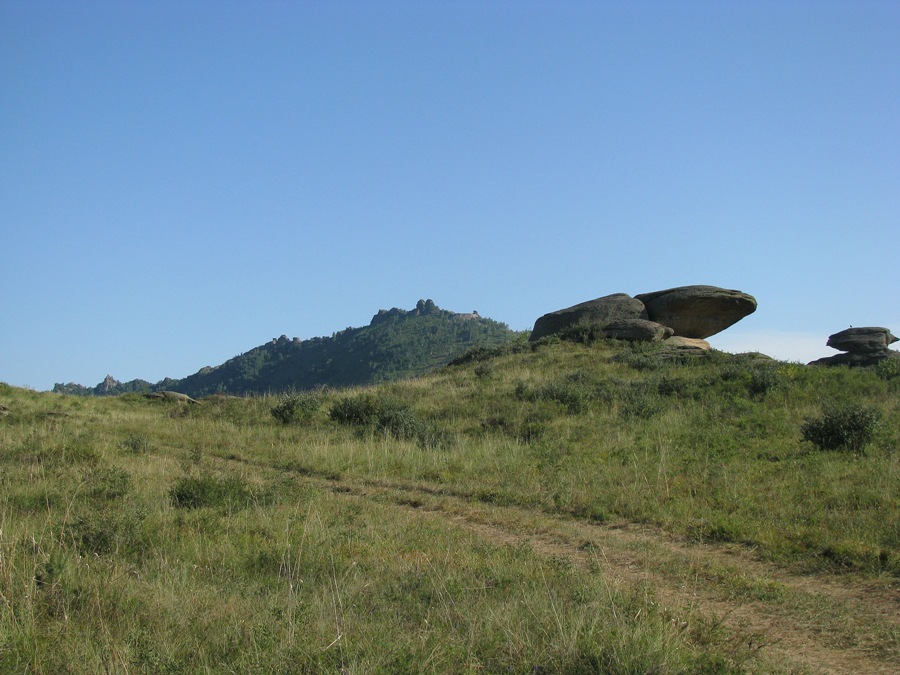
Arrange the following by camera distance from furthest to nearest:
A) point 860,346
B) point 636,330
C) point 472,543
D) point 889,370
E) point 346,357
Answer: point 346,357 < point 636,330 < point 860,346 < point 889,370 < point 472,543

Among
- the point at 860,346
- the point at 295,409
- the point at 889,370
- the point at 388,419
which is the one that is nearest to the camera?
the point at 388,419

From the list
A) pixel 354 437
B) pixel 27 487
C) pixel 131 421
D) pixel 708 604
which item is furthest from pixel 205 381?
pixel 708 604

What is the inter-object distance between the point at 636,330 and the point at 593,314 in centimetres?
418

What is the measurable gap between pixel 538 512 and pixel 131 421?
16.1 metres

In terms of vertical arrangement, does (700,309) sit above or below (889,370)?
above

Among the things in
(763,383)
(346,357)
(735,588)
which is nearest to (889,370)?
(763,383)

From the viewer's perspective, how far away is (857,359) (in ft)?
80.7

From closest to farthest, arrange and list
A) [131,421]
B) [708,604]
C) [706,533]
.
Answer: [708,604]
[706,533]
[131,421]

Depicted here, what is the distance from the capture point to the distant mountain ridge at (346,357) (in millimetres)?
77938

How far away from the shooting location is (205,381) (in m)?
88.2

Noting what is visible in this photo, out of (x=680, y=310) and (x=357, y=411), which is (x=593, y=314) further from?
(x=357, y=411)

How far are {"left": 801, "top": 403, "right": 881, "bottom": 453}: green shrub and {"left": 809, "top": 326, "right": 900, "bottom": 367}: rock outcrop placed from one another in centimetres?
1331

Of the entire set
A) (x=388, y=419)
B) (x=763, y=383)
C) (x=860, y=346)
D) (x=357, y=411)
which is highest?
(x=860, y=346)

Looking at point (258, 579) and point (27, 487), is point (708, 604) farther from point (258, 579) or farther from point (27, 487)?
point (27, 487)
